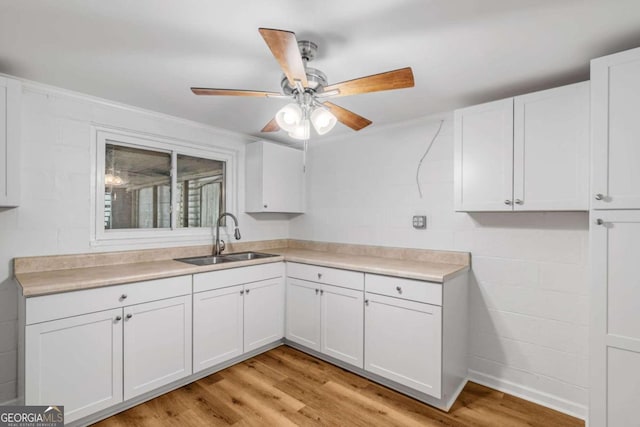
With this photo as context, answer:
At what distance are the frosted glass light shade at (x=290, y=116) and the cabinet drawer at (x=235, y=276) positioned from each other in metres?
1.45

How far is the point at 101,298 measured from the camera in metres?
2.00

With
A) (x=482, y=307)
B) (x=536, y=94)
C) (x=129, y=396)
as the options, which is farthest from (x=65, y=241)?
(x=536, y=94)

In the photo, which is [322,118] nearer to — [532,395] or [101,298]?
[101,298]

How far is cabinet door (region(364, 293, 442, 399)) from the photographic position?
2.16 metres

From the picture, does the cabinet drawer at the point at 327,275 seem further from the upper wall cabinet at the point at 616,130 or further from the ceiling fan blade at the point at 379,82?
the upper wall cabinet at the point at 616,130

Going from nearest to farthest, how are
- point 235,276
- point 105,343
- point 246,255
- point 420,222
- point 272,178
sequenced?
point 105,343 < point 235,276 < point 420,222 < point 246,255 < point 272,178

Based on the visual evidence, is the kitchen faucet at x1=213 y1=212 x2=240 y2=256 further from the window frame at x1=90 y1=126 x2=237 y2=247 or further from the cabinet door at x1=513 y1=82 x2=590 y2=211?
the cabinet door at x1=513 y1=82 x2=590 y2=211

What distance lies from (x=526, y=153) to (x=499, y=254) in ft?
2.64

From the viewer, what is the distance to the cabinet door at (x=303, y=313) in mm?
2877

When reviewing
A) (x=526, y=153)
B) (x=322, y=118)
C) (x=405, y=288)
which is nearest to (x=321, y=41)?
(x=322, y=118)

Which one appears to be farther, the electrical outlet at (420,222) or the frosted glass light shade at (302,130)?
the electrical outlet at (420,222)

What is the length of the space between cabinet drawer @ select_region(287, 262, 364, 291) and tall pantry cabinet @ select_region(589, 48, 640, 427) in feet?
4.81

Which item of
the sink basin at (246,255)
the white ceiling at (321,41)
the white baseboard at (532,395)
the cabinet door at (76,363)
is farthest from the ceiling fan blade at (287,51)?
the white baseboard at (532,395)

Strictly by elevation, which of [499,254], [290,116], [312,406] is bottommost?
[312,406]
